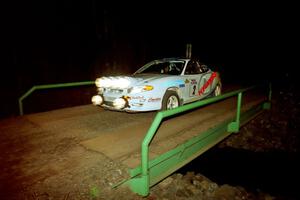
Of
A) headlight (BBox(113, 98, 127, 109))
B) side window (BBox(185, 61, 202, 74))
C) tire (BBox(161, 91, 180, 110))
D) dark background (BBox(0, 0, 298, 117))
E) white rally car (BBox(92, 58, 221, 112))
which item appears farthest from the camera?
dark background (BBox(0, 0, 298, 117))

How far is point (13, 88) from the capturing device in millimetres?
8648

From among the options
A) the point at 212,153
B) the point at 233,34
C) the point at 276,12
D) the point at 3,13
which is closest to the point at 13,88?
the point at 3,13

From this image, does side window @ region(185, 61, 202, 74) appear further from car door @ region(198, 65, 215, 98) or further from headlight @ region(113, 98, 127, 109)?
headlight @ region(113, 98, 127, 109)

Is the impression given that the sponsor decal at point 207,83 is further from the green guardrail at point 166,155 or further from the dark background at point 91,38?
the dark background at point 91,38

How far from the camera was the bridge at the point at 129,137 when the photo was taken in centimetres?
390

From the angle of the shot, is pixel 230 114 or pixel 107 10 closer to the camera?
pixel 230 114

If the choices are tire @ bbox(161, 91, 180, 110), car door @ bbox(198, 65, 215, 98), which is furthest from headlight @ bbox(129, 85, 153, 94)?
car door @ bbox(198, 65, 215, 98)

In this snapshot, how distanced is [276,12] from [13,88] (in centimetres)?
3518

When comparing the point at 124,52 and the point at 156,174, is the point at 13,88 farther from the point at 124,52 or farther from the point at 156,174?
the point at 156,174

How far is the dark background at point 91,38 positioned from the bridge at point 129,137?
2.66 metres

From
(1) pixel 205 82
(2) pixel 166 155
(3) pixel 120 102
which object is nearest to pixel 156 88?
(3) pixel 120 102

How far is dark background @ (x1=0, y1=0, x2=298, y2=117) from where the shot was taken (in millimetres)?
8602

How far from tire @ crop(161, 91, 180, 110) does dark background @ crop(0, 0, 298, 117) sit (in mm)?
5621

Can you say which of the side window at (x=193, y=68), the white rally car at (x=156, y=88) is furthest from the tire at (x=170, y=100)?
the side window at (x=193, y=68)
